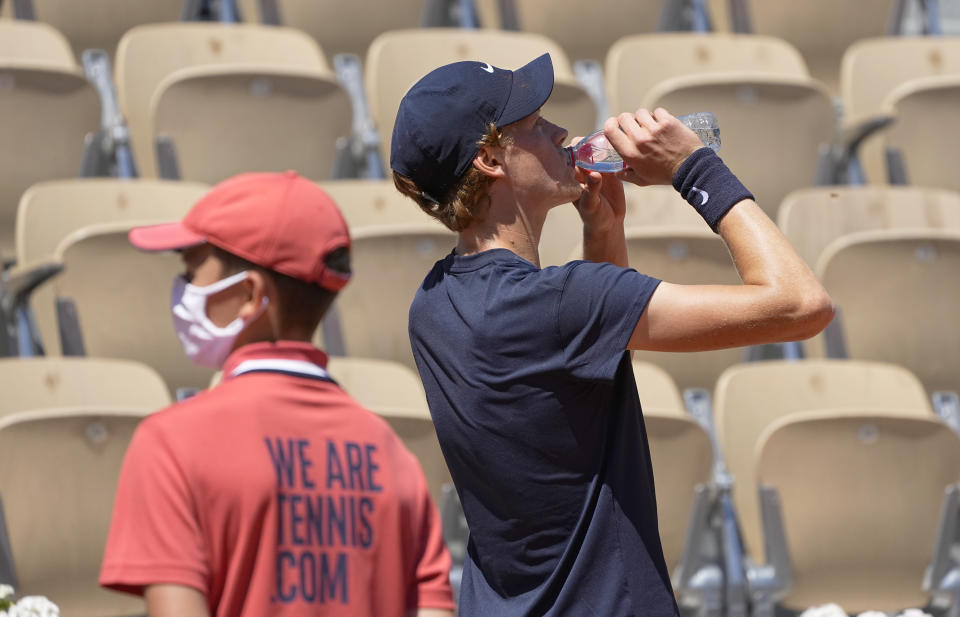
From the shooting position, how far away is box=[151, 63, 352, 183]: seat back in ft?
12.0

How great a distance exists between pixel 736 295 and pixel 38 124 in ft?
8.88

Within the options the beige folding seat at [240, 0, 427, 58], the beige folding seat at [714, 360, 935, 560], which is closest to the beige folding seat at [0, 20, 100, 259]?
the beige folding seat at [240, 0, 427, 58]

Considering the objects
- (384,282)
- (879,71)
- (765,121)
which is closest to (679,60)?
(765,121)

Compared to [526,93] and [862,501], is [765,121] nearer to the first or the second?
[862,501]

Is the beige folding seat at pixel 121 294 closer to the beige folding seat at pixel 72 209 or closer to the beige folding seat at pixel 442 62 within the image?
the beige folding seat at pixel 72 209

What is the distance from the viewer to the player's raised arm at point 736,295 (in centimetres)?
136

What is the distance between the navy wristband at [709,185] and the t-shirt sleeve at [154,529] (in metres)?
0.58

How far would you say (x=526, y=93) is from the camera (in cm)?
149

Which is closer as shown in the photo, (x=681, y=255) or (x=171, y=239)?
(x=171, y=239)

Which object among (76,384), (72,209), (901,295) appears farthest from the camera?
(901,295)

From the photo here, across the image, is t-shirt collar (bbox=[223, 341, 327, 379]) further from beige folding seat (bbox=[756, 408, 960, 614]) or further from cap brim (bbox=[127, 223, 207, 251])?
beige folding seat (bbox=[756, 408, 960, 614])

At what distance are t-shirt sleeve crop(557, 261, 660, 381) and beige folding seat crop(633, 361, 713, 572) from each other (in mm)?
1519

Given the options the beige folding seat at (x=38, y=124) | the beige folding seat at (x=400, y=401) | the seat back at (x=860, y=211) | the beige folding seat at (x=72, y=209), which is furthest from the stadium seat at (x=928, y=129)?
the beige folding seat at (x=38, y=124)

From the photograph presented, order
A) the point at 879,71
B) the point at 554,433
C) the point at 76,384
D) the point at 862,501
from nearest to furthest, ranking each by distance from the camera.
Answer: the point at 554,433
the point at 76,384
the point at 862,501
the point at 879,71
